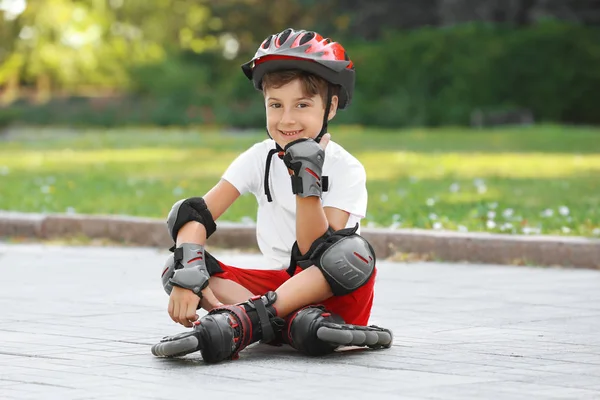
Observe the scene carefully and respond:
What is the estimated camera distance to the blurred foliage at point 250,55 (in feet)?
92.0

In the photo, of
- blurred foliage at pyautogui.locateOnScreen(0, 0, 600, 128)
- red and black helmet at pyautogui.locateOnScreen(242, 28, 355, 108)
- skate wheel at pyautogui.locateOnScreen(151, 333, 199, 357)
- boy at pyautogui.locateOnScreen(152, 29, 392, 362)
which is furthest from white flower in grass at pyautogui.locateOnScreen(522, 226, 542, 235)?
blurred foliage at pyautogui.locateOnScreen(0, 0, 600, 128)

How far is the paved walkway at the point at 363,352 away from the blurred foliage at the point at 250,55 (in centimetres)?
1997

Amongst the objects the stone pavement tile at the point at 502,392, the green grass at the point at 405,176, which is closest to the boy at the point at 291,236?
the stone pavement tile at the point at 502,392

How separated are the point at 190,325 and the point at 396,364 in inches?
33.2

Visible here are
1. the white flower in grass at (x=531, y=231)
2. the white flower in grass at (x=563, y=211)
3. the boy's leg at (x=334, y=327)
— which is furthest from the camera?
the white flower in grass at (x=563, y=211)

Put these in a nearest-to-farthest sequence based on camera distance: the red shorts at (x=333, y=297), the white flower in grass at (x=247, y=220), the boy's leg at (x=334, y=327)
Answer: the boy's leg at (x=334, y=327)
the red shorts at (x=333, y=297)
the white flower in grass at (x=247, y=220)

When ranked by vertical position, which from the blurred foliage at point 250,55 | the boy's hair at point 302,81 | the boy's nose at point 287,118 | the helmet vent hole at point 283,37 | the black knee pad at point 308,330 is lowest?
the black knee pad at point 308,330

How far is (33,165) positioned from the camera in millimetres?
17953

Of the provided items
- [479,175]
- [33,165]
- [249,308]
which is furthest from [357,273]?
[33,165]

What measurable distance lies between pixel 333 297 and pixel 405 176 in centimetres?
916

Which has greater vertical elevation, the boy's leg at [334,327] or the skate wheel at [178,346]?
the boy's leg at [334,327]

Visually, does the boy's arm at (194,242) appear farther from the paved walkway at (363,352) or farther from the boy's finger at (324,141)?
the boy's finger at (324,141)

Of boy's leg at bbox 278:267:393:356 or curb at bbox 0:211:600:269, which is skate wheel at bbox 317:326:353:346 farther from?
curb at bbox 0:211:600:269

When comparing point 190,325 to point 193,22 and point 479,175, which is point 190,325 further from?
point 193,22
